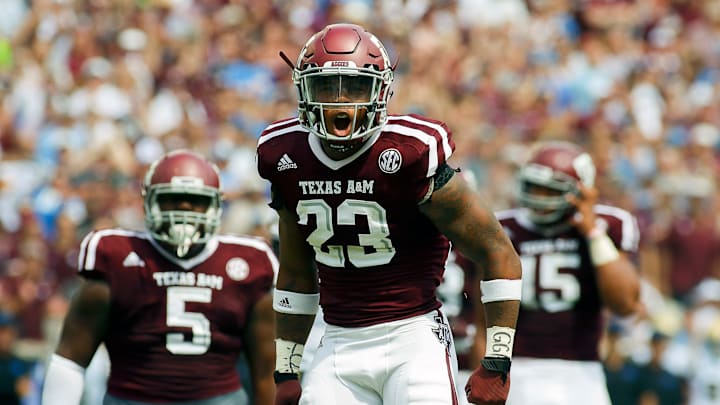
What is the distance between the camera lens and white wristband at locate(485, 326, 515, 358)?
4.11m

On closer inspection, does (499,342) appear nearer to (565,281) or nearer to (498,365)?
(498,365)

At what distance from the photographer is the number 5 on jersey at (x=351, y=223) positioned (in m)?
4.16

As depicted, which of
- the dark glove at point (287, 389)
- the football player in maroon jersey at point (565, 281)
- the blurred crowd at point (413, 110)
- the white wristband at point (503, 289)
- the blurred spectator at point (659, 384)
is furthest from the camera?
the blurred crowd at point (413, 110)

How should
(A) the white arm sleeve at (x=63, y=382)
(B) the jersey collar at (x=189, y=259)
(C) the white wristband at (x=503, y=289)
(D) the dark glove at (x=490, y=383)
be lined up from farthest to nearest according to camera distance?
(B) the jersey collar at (x=189, y=259) < (A) the white arm sleeve at (x=63, y=382) < (C) the white wristband at (x=503, y=289) < (D) the dark glove at (x=490, y=383)

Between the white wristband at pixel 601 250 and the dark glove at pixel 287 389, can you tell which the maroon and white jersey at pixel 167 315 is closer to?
the dark glove at pixel 287 389

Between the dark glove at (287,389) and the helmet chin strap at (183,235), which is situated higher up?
the helmet chin strap at (183,235)

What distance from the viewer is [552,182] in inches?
255

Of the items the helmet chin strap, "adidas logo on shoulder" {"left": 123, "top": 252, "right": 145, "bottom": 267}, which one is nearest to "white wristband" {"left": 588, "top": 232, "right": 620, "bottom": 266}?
the helmet chin strap

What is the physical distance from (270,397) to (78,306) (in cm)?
93

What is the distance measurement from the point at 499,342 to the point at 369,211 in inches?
23.2

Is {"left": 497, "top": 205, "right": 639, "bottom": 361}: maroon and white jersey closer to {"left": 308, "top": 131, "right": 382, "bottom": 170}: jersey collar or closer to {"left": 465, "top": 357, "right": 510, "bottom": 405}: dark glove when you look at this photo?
{"left": 465, "top": 357, "right": 510, "bottom": 405}: dark glove

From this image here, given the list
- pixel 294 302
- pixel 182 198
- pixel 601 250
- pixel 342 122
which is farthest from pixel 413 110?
pixel 342 122

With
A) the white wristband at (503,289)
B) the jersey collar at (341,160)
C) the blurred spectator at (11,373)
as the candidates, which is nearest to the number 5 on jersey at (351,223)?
the jersey collar at (341,160)

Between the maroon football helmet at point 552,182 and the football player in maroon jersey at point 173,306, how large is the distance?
1.55m
